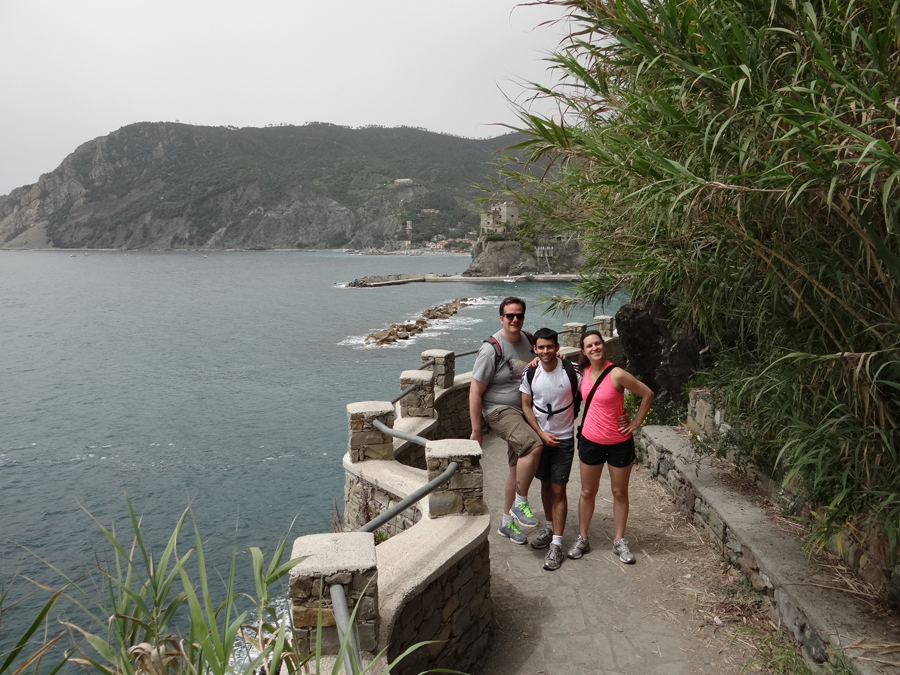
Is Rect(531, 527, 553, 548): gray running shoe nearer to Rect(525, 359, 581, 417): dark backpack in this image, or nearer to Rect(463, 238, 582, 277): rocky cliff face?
Rect(525, 359, 581, 417): dark backpack

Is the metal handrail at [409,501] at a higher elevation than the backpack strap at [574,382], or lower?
lower

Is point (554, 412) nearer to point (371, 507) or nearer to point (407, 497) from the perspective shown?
point (407, 497)

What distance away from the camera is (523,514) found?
239 inches

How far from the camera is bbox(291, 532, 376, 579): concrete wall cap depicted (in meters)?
3.40

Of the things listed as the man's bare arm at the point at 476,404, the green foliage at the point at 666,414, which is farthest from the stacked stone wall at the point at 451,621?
the green foliage at the point at 666,414

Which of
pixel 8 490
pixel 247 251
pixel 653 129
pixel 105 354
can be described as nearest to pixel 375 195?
pixel 247 251

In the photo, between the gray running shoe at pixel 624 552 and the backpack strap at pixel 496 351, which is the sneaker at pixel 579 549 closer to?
the gray running shoe at pixel 624 552

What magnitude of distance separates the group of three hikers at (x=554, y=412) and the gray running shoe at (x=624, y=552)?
0.01 meters

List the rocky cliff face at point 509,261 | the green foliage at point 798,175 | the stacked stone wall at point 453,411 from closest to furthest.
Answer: the green foliage at point 798,175 → the stacked stone wall at point 453,411 → the rocky cliff face at point 509,261

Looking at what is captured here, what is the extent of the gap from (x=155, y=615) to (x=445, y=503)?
2770 mm

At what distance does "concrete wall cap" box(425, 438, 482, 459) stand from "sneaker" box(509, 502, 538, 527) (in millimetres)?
1007

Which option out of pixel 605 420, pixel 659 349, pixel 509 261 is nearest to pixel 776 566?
pixel 605 420

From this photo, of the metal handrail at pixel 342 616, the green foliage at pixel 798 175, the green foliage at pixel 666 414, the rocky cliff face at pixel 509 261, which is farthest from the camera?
the rocky cliff face at pixel 509 261

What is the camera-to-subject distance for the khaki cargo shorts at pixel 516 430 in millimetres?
5473
